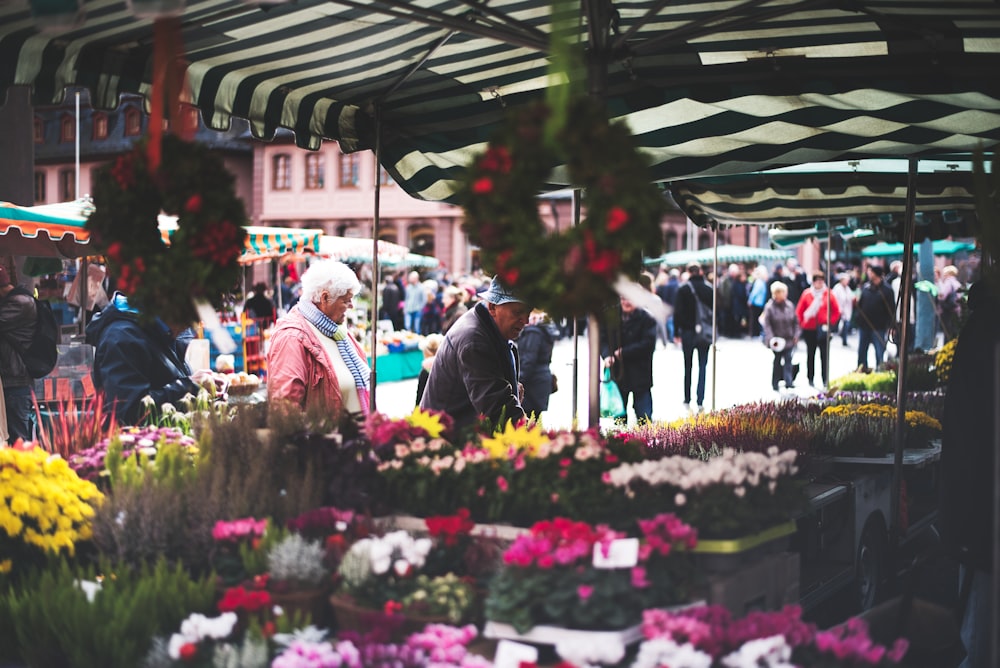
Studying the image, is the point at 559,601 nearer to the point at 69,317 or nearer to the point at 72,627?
the point at 72,627

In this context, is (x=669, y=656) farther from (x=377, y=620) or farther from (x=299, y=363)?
(x=299, y=363)

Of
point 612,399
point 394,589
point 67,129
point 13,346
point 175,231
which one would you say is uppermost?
point 67,129

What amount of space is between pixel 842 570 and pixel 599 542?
2723mm

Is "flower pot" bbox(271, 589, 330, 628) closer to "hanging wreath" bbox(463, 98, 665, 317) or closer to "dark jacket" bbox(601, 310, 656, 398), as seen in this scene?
"hanging wreath" bbox(463, 98, 665, 317)

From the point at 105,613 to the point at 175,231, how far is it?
106cm

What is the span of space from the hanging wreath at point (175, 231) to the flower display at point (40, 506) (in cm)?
78

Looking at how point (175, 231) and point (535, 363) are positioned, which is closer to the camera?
point (175, 231)

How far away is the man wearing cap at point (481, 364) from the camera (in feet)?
16.1

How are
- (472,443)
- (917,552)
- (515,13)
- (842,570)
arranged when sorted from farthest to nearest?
(917,552)
(842,570)
(515,13)
(472,443)

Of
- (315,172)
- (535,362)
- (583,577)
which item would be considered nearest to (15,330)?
(535,362)

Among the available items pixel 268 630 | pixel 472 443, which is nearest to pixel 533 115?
pixel 472 443

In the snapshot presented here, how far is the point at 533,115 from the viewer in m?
2.75

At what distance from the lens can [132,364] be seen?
588 cm

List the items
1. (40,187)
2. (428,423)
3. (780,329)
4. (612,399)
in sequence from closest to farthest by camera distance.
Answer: (428,423), (612,399), (780,329), (40,187)
